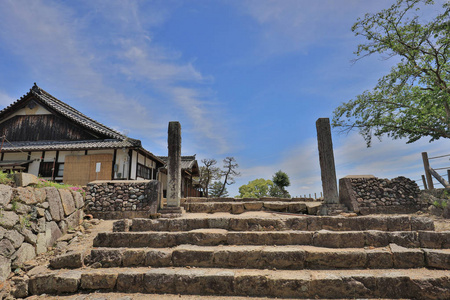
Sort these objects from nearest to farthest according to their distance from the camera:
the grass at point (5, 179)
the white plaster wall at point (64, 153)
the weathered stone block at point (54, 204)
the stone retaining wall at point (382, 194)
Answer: the grass at point (5, 179) → the weathered stone block at point (54, 204) → the stone retaining wall at point (382, 194) → the white plaster wall at point (64, 153)

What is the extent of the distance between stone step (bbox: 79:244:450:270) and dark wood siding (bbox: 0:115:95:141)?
12.8 metres

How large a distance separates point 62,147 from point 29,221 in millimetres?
9435

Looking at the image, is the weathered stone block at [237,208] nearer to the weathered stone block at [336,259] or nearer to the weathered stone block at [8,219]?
the weathered stone block at [336,259]

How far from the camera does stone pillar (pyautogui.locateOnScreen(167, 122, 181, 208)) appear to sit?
7410mm

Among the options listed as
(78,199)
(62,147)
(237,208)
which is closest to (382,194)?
(237,208)

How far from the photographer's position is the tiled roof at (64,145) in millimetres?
12953

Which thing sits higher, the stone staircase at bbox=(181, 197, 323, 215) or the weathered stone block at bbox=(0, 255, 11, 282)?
the stone staircase at bbox=(181, 197, 323, 215)

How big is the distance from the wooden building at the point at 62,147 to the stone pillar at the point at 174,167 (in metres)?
5.47

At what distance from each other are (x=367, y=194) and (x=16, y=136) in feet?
69.1

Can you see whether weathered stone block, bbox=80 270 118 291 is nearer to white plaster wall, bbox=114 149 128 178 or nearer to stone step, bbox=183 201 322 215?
stone step, bbox=183 201 322 215

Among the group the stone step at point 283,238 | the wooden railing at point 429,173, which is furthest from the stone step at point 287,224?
the wooden railing at point 429,173

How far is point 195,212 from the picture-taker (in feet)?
26.1

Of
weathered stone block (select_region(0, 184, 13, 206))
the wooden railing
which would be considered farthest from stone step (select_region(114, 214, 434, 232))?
the wooden railing

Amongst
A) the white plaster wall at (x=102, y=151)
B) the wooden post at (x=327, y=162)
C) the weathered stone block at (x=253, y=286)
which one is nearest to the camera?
the weathered stone block at (x=253, y=286)
